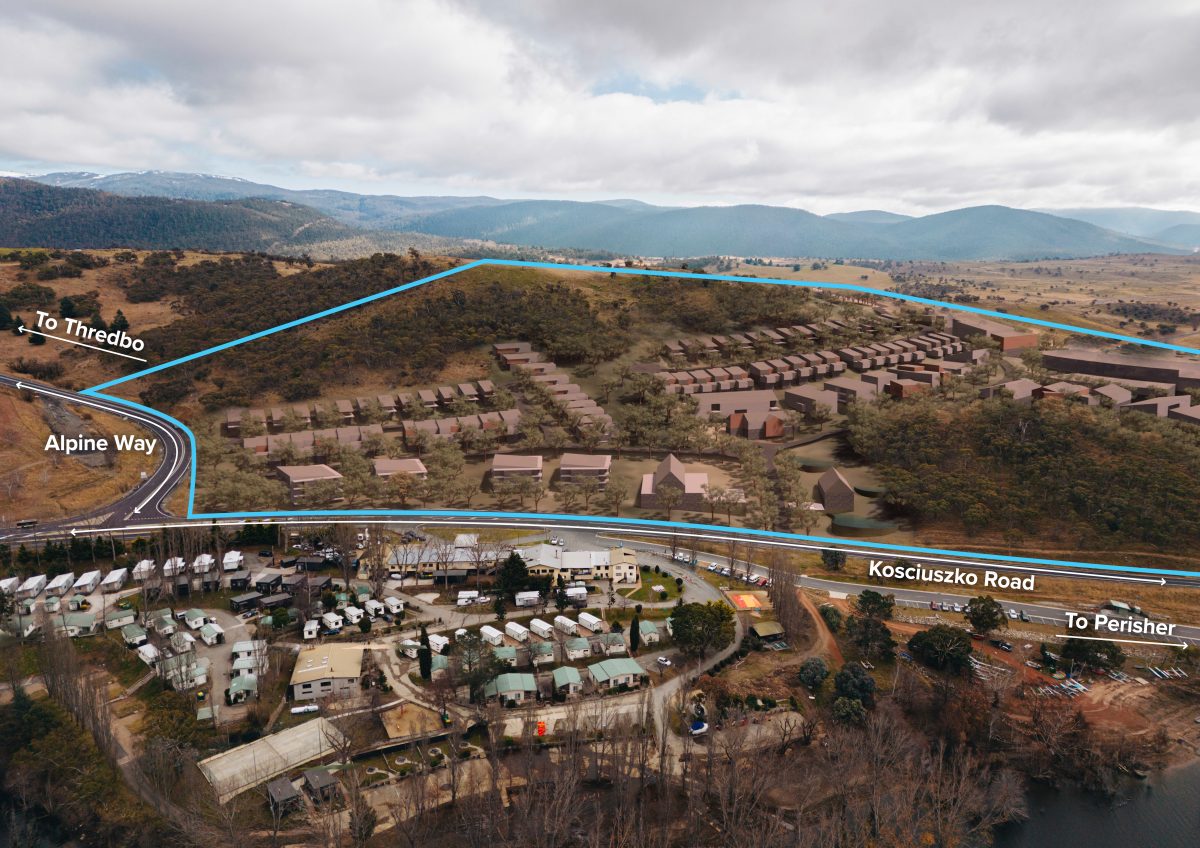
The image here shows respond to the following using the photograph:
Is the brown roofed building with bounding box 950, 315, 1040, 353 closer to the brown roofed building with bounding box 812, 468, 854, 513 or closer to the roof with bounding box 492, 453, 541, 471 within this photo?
the brown roofed building with bounding box 812, 468, 854, 513

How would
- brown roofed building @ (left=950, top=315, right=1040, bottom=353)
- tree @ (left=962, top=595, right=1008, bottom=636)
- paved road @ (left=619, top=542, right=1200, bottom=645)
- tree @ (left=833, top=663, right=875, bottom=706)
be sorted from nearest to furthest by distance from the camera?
1. tree @ (left=833, top=663, right=875, bottom=706)
2. tree @ (left=962, top=595, right=1008, bottom=636)
3. paved road @ (left=619, top=542, right=1200, bottom=645)
4. brown roofed building @ (left=950, top=315, right=1040, bottom=353)

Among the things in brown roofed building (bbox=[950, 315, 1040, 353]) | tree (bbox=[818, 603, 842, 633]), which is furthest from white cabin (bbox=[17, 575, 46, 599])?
brown roofed building (bbox=[950, 315, 1040, 353])

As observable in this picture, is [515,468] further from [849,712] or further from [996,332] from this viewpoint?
[996,332]

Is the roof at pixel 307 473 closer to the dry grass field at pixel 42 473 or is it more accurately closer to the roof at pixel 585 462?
the dry grass field at pixel 42 473

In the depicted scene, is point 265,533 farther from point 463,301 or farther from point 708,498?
point 463,301

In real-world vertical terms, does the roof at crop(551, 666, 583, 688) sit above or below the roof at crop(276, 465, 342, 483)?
below

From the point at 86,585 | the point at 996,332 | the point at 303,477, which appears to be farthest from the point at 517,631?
the point at 996,332
